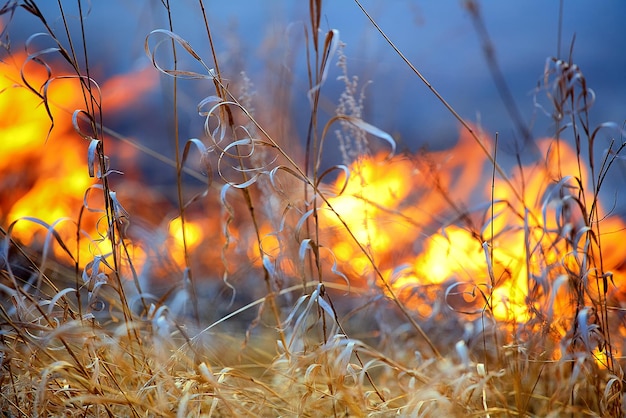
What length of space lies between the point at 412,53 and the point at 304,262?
1068mm

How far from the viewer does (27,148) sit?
73.0 inches

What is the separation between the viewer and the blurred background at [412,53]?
1754 mm

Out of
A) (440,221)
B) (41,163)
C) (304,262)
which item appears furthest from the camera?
(41,163)

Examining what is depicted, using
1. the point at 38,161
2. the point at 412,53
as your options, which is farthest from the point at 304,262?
the point at 38,161

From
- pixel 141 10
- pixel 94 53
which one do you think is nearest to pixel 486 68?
pixel 141 10

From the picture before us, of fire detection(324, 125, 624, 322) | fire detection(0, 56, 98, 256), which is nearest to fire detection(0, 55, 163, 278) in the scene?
fire detection(0, 56, 98, 256)

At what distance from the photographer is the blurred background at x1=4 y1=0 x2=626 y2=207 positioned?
175cm

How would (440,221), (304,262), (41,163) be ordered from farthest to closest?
(41,163), (440,221), (304,262)

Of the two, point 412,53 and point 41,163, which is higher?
point 412,53

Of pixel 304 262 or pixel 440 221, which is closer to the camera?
pixel 304 262

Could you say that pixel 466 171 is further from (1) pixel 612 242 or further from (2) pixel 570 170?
(1) pixel 612 242

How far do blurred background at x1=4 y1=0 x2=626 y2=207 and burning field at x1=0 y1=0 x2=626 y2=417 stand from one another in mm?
63

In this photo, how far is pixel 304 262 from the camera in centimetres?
102

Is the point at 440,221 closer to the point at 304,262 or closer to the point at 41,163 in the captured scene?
the point at 304,262
